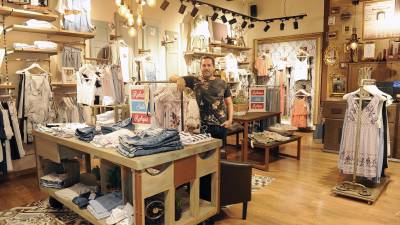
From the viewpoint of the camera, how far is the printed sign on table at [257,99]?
514 cm

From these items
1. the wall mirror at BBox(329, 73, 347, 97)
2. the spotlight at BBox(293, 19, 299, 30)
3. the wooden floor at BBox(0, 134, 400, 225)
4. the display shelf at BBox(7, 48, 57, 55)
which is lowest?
the wooden floor at BBox(0, 134, 400, 225)

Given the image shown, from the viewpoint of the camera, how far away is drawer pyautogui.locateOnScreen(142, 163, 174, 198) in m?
1.95

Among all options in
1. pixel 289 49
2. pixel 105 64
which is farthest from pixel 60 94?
pixel 289 49

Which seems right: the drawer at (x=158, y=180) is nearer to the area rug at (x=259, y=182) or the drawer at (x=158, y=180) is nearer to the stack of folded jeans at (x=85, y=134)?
the stack of folded jeans at (x=85, y=134)

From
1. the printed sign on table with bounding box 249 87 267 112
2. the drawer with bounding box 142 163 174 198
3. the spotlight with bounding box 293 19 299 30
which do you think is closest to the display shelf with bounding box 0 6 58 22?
the drawer with bounding box 142 163 174 198

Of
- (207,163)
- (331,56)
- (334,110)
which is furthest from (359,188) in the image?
(331,56)

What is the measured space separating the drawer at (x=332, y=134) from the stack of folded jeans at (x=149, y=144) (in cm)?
398

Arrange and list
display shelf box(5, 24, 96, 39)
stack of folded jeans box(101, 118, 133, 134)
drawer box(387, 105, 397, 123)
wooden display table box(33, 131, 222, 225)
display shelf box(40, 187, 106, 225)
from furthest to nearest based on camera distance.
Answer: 1. drawer box(387, 105, 397, 123)
2. display shelf box(5, 24, 96, 39)
3. stack of folded jeans box(101, 118, 133, 134)
4. display shelf box(40, 187, 106, 225)
5. wooden display table box(33, 131, 222, 225)

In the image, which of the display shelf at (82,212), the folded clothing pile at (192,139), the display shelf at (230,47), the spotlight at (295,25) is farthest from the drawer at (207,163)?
the spotlight at (295,25)

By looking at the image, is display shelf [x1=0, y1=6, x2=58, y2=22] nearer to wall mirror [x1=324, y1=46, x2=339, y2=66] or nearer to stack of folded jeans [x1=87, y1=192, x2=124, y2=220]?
stack of folded jeans [x1=87, y1=192, x2=124, y2=220]

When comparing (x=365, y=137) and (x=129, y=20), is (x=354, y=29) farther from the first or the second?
(x=129, y=20)

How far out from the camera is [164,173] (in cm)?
206

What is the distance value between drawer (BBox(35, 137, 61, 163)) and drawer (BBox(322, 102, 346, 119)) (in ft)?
14.3

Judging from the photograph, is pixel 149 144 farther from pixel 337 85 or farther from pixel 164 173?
pixel 337 85
